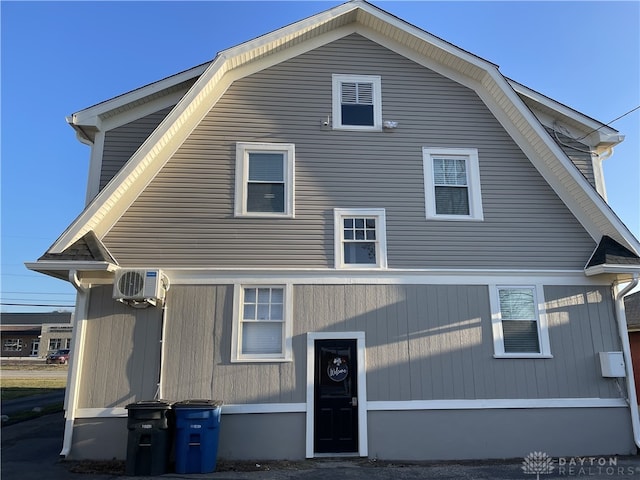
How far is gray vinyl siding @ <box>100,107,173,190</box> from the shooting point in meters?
8.88

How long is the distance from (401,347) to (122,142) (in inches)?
269

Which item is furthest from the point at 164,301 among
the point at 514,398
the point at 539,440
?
the point at 539,440

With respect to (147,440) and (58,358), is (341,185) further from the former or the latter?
(58,358)

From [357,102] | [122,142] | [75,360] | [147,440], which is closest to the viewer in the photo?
[147,440]

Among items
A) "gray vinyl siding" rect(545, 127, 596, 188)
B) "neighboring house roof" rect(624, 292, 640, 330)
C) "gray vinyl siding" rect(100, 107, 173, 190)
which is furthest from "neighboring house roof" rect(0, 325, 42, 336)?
"gray vinyl siding" rect(545, 127, 596, 188)

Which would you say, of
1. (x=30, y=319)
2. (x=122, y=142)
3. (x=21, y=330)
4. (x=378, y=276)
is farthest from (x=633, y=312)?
(x=30, y=319)

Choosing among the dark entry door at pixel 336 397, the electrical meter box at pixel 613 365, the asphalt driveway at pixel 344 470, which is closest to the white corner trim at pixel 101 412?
the asphalt driveway at pixel 344 470

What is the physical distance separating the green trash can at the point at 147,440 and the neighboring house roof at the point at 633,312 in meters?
14.9

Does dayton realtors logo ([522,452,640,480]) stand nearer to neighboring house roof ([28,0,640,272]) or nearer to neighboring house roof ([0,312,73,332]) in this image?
neighboring house roof ([28,0,640,272])

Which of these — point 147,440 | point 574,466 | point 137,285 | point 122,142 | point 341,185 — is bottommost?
→ point 574,466

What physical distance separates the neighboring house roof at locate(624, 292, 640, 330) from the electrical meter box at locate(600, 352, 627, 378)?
787 centimetres

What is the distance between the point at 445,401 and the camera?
26.6 feet

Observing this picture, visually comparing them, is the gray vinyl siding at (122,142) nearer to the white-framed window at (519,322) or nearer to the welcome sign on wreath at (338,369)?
the welcome sign on wreath at (338,369)

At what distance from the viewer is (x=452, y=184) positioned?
9195 millimetres
